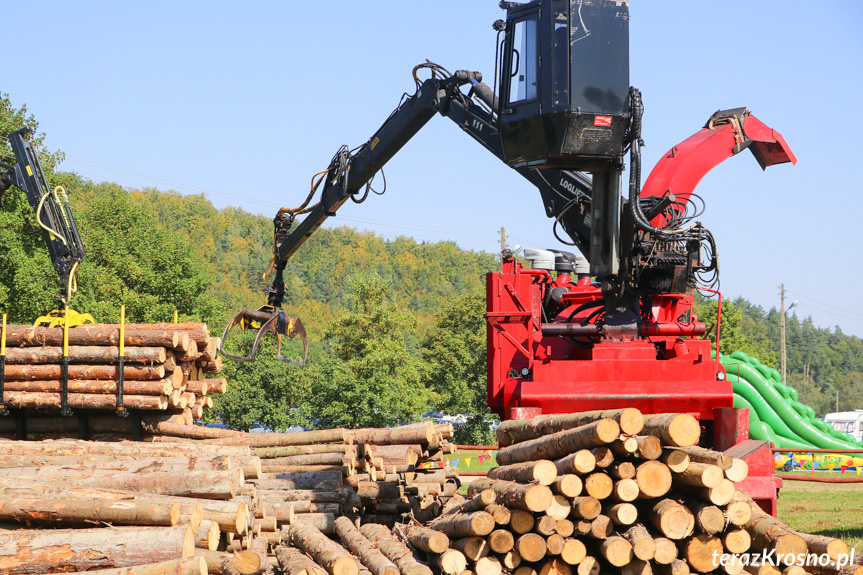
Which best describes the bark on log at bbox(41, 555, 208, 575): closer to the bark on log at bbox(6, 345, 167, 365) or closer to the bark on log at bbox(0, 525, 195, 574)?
the bark on log at bbox(0, 525, 195, 574)

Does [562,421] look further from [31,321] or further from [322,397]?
[322,397]

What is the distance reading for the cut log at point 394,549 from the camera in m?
7.29

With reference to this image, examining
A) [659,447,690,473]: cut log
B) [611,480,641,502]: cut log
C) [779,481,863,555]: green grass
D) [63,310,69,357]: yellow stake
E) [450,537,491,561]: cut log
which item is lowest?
[779,481,863,555]: green grass

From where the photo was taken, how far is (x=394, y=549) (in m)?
8.33

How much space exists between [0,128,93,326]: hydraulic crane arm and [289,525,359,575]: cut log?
227 inches

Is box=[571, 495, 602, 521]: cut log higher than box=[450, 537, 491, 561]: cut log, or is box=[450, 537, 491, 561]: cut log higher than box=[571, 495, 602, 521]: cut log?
box=[571, 495, 602, 521]: cut log

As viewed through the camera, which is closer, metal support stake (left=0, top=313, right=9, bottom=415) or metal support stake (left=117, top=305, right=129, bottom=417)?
metal support stake (left=117, top=305, right=129, bottom=417)

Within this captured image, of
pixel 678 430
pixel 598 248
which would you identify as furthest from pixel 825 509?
pixel 678 430

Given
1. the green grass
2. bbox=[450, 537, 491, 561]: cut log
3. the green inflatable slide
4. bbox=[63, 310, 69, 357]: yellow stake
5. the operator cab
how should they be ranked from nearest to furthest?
bbox=[450, 537, 491, 561]: cut log → the operator cab → the green grass → bbox=[63, 310, 69, 357]: yellow stake → the green inflatable slide

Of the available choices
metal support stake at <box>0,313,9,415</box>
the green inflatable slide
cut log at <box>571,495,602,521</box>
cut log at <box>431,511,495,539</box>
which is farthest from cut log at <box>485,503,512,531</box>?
the green inflatable slide

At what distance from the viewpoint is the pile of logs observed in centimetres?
1261

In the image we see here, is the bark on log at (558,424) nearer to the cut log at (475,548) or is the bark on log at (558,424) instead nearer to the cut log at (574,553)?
the cut log at (574,553)

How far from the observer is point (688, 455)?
22.1 ft

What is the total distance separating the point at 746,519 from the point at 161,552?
449 centimetres
